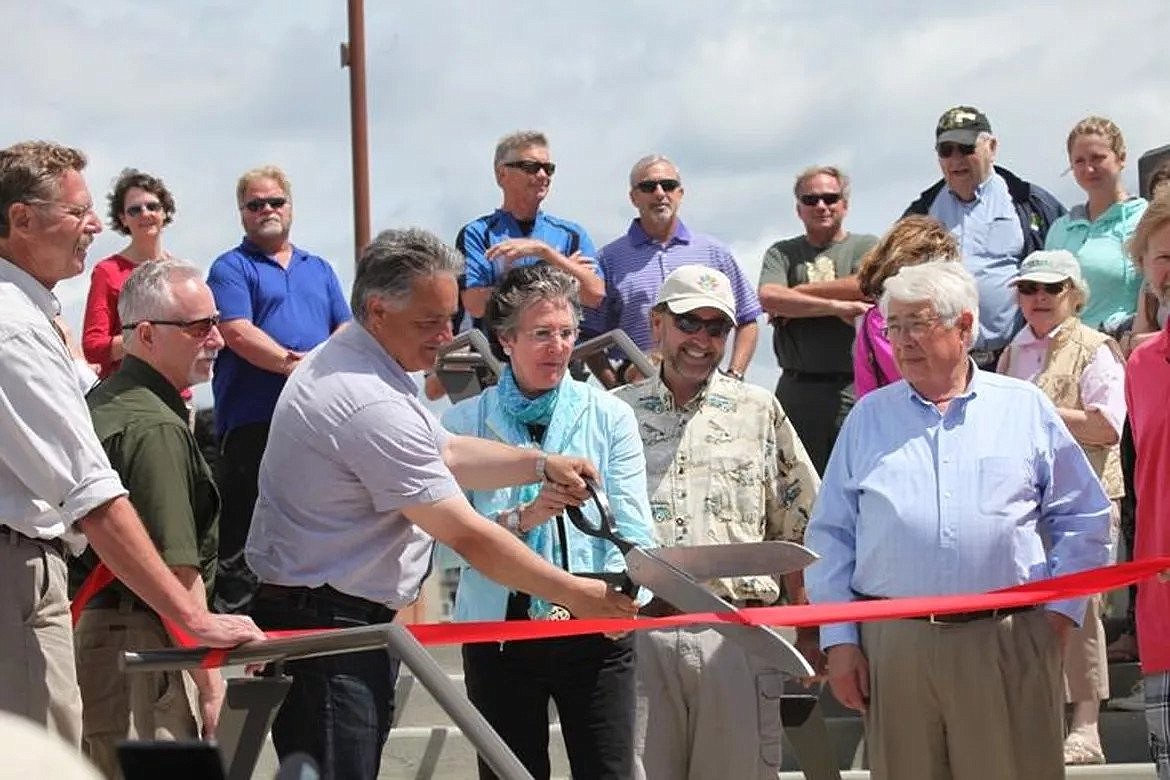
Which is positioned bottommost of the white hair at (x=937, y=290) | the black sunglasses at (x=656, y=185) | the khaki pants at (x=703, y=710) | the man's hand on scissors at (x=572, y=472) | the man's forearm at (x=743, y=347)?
the khaki pants at (x=703, y=710)

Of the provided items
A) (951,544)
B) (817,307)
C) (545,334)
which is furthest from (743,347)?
(951,544)

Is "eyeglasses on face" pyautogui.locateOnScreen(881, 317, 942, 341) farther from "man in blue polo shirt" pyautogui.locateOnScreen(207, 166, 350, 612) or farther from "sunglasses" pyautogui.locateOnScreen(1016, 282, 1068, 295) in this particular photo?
"man in blue polo shirt" pyautogui.locateOnScreen(207, 166, 350, 612)

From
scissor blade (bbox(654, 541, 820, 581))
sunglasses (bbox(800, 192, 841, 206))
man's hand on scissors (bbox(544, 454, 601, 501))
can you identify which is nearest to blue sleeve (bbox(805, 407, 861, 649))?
scissor blade (bbox(654, 541, 820, 581))

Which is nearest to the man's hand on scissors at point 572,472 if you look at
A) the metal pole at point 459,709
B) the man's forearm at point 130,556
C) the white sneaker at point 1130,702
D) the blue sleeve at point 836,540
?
the blue sleeve at point 836,540

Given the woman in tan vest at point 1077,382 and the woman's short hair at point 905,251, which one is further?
the woman in tan vest at point 1077,382

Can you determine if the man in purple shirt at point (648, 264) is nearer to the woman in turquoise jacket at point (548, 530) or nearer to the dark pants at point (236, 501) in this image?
the dark pants at point (236, 501)

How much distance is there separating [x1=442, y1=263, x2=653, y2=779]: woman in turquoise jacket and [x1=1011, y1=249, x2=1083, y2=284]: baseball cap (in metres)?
2.04

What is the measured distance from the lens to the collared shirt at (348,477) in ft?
15.8

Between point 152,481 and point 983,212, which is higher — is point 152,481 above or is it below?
below

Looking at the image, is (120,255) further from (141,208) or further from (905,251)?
(905,251)

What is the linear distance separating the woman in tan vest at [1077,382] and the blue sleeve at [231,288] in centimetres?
304

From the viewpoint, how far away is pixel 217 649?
15.2ft

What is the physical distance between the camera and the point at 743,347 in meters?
8.64

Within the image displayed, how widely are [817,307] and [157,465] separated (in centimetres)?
393
